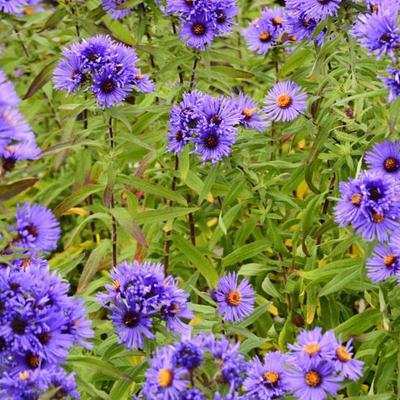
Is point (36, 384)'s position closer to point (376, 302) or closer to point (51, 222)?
point (51, 222)

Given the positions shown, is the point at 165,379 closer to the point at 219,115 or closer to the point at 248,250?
the point at 219,115

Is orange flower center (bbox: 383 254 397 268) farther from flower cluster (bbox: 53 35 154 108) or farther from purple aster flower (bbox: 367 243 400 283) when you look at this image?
flower cluster (bbox: 53 35 154 108)

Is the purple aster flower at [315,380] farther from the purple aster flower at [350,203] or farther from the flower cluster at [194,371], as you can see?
the purple aster flower at [350,203]

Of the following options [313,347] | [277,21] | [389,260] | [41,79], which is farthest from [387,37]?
[41,79]

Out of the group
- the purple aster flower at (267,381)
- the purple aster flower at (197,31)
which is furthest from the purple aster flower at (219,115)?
the purple aster flower at (267,381)

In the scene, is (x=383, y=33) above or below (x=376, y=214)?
above
